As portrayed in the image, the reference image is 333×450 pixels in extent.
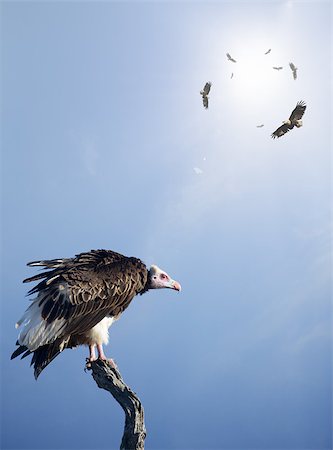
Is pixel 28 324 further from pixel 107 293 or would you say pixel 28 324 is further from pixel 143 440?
pixel 143 440

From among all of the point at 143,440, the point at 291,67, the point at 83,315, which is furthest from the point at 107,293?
the point at 291,67

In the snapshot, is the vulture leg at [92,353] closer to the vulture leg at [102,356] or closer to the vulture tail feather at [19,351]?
the vulture leg at [102,356]

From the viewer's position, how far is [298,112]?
13.3 meters

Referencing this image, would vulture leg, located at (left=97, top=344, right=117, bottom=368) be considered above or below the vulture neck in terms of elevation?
below

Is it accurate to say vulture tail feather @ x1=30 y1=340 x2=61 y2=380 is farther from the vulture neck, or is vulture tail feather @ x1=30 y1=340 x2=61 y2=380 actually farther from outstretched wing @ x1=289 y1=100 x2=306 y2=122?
outstretched wing @ x1=289 y1=100 x2=306 y2=122

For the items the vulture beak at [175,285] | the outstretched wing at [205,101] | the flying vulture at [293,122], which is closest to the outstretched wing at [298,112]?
the flying vulture at [293,122]

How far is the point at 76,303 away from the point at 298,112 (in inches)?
315

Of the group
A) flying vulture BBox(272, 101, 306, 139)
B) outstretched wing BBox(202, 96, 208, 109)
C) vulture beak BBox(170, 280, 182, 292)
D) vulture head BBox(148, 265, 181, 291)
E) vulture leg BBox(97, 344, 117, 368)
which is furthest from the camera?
outstretched wing BBox(202, 96, 208, 109)

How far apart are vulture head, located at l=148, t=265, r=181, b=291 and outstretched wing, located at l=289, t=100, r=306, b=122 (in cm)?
552

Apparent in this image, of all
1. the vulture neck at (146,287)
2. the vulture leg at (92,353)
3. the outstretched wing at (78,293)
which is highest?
the vulture neck at (146,287)

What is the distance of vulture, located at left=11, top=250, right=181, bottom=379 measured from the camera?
9.22m

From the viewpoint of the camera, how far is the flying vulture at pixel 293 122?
13.3 meters

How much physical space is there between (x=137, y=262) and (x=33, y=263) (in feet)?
7.49

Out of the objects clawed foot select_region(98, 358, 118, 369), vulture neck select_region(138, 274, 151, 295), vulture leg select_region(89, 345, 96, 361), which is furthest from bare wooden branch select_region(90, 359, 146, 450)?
vulture neck select_region(138, 274, 151, 295)
